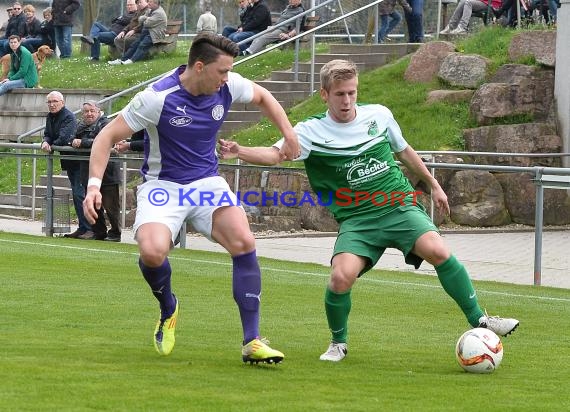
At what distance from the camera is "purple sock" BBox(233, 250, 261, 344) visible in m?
7.69

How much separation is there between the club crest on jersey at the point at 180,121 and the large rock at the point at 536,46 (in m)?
16.1

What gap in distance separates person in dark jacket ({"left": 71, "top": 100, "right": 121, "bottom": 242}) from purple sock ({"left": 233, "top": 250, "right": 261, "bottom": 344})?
421 inches

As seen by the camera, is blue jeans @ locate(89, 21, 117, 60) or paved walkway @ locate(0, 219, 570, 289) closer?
paved walkway @ locate(0, 219, 570, 289)

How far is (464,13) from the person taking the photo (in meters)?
25.9

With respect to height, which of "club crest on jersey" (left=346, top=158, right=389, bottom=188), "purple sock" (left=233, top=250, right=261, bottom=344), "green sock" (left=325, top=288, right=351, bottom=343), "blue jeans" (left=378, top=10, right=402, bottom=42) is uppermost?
"blue jeans" (left=378, top=10, right=402, bottom=42)

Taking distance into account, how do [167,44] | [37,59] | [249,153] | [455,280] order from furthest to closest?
[37,59] → [167,44] → [455,280] → [249,153]

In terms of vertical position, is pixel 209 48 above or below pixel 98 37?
above

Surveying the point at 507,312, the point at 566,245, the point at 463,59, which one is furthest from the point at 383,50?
the point at 507,312

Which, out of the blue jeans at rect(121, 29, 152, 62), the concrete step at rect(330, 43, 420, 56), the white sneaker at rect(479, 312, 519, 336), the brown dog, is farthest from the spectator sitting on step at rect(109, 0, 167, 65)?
the white sneaker at rect(479, 312, 519, 336)

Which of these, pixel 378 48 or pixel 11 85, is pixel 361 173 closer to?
pixel 378 48

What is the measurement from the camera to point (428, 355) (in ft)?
27.4

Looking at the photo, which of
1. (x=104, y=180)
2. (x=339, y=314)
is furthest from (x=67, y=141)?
(x=339, y=314)

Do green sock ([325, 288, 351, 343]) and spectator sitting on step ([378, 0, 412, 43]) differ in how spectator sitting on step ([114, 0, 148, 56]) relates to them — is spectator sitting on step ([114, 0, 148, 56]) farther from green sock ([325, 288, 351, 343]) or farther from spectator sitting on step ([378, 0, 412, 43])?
green sock ([325, 288, 351, 343])

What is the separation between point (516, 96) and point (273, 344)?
14733 mm
